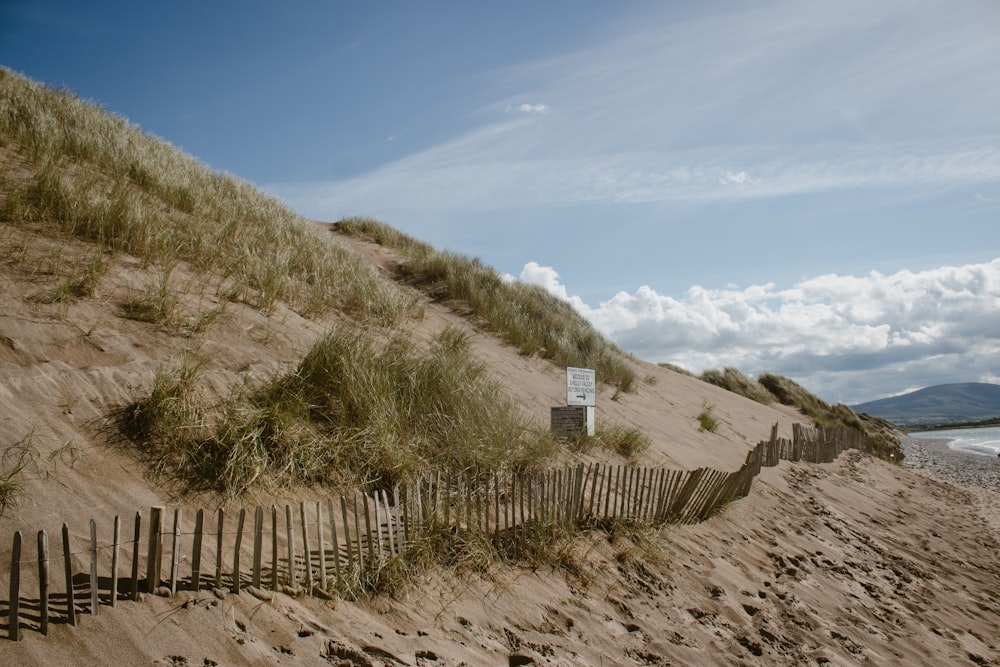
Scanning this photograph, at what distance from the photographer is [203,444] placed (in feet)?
13.6

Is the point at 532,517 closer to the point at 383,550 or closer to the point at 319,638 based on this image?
the point at 383,550

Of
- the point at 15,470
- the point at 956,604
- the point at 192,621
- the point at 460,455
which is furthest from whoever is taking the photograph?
the point at 956,604

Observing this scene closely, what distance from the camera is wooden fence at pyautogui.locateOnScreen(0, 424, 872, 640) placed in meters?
2.72

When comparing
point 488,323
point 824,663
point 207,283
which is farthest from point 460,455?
point 488,323

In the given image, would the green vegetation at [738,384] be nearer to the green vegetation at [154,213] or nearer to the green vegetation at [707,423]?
the green vegetation at [707,423]

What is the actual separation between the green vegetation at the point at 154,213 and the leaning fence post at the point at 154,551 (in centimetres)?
316

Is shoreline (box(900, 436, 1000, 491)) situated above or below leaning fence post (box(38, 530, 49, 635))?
below

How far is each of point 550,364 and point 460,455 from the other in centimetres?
602

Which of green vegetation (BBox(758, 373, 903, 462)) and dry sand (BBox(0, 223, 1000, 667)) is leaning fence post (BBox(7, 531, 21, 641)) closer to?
dry sand (BBox(0, 223, 1000, 667))

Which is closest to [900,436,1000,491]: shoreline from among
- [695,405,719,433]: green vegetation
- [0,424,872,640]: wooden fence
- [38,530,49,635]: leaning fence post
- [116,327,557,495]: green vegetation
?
[695,405,719,433]: green vegetation

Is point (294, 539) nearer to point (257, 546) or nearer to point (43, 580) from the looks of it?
point (257, 546)

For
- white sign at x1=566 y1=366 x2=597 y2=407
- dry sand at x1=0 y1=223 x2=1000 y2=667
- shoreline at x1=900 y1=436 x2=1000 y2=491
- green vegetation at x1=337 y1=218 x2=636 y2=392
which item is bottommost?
shoreline at x1=900 y1=436 x2=1000 y2=491

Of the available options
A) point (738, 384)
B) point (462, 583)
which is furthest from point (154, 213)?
point (738, 384)

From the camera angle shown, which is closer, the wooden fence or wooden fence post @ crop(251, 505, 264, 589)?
the wooden fence
